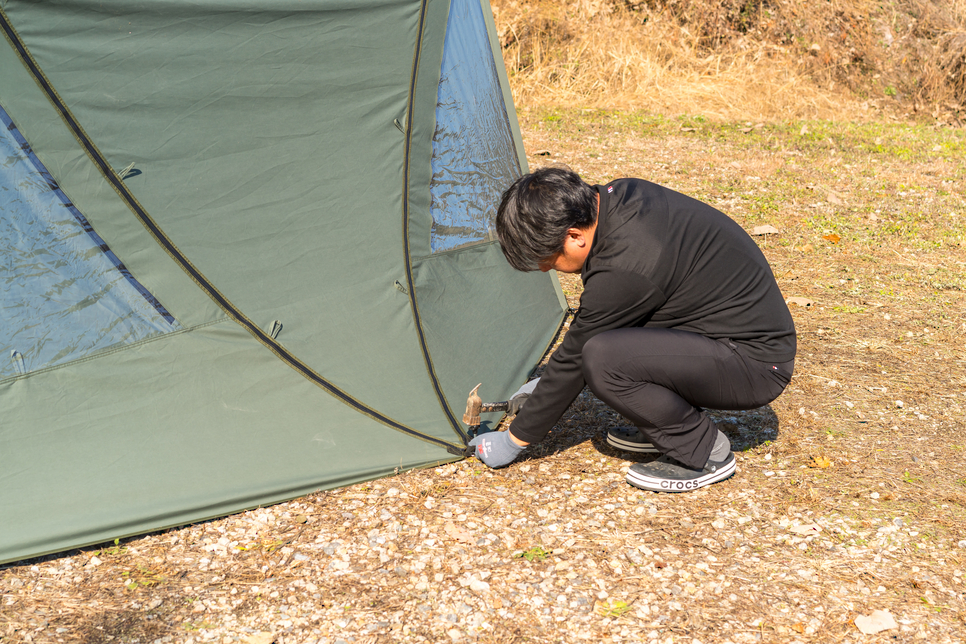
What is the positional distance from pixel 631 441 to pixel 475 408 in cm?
66

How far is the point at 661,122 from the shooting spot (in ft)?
29.6

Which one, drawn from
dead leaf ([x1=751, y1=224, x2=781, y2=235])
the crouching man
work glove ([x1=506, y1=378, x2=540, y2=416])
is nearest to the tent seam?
work glove ([x1=506, y1=378, x2=540, y2=416])

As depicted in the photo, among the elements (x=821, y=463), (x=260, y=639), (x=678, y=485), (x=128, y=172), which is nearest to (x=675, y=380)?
(x=678, y=485)

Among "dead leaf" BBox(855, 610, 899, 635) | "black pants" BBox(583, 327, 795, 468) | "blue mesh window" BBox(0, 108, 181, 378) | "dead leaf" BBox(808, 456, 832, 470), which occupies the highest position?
"blue mesh window" BBox(0, 108, 181, 378)

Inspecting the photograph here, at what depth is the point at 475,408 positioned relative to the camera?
10.4ft

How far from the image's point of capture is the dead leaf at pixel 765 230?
5.94 meters

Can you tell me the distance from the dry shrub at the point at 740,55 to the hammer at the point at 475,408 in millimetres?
7085

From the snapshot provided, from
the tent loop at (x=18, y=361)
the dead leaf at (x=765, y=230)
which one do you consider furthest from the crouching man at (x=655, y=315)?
the dead leaf at (x=765, y=230)

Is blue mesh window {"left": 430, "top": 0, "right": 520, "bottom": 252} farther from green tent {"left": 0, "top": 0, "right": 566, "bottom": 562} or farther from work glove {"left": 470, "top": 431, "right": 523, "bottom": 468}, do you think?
work glove {"left": 470, "top": 431, "right": 523, "bottom": 468}

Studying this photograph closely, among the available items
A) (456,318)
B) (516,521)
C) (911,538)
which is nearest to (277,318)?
(456,318)

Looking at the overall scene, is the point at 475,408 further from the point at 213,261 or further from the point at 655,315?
the point at 213,261

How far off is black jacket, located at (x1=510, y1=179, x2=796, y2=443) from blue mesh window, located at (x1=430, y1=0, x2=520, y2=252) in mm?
958

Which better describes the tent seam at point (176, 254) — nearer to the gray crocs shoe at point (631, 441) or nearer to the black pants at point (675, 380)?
the gray crocs shoe at point (631, 441)

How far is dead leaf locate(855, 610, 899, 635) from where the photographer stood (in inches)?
92.0
